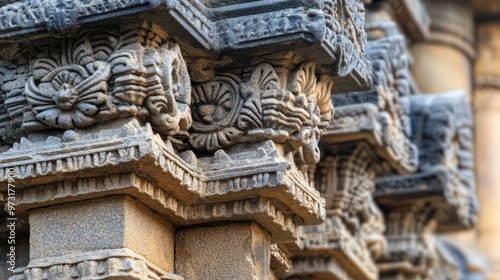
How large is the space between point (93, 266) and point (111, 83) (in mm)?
864

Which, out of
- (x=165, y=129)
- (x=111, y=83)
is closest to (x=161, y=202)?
(x=165, y=129)

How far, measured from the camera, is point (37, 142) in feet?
24.0

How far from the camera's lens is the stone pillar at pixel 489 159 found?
17516 mm

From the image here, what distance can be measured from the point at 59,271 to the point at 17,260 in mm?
656

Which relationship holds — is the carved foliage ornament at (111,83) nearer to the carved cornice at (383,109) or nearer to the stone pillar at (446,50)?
the carved cornice at (383,109)

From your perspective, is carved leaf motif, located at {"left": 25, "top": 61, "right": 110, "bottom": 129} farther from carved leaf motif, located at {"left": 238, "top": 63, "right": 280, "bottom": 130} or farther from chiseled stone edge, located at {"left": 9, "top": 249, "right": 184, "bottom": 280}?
carved leaf motif, located at {"left": 238, "top": 63, "right": 280, "bottom": 130}

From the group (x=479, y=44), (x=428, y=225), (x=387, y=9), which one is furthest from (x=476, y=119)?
(x=387, y=9)

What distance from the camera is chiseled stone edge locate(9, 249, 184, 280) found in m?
7.03

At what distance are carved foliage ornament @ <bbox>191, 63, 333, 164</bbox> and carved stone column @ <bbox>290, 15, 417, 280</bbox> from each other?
2.23 meters

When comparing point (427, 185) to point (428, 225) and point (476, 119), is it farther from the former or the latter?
point (476, 119)

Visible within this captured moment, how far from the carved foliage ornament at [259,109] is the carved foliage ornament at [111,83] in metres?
0.27

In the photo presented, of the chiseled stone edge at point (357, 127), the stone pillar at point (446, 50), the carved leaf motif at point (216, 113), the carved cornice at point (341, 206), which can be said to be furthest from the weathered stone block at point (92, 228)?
the stone pillar at point (446, 50)

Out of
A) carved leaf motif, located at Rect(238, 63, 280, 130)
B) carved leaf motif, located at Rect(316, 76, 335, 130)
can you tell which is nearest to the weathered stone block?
carved leaf motif, located at Rect(238, 63, 280, 130)

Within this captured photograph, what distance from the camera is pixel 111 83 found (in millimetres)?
7172
